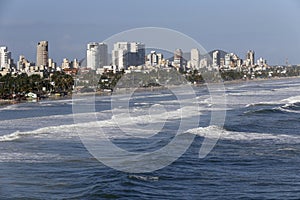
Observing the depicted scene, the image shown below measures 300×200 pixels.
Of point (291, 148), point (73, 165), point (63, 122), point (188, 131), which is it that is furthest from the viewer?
point (63, 122)

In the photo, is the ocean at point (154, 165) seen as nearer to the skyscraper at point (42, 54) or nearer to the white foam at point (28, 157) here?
the white foam at point (28, 157)

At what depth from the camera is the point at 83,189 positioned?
9.59 m

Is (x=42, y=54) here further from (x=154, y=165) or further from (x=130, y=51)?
(x=154, y=165)

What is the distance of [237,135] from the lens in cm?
1666

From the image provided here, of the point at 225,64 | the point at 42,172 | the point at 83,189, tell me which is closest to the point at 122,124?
the point at 42,172

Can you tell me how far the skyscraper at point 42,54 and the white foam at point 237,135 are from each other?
347 feet

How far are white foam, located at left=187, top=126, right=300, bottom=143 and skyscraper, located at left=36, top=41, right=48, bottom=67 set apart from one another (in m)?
106

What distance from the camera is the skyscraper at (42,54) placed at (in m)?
122

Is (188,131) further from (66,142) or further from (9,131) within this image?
(9,131)

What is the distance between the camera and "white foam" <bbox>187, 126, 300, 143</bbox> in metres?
15.5

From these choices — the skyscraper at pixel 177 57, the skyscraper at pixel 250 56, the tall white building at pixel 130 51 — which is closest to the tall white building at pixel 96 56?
the tall white building at pixel 130 51

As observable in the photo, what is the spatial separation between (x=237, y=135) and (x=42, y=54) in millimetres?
108059

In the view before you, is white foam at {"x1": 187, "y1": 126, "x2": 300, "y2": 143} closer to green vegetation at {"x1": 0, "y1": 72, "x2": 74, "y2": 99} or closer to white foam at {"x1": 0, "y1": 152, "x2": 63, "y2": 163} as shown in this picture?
white foam at {"x1": 0, "y1": 152, "x2": 63, "y2": 163}

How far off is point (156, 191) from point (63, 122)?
43.1ft
